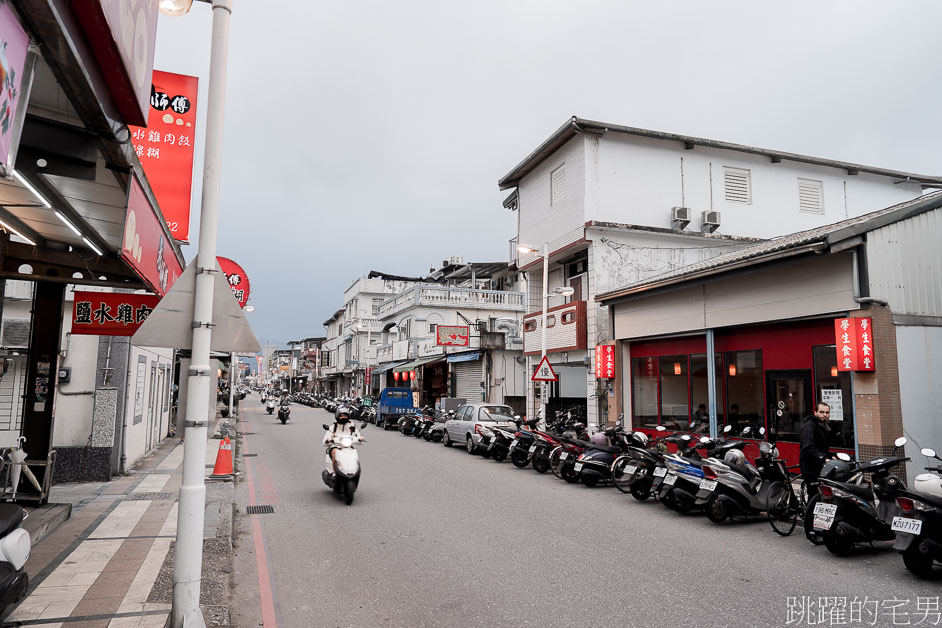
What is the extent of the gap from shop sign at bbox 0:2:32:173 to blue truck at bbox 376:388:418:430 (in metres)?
28.4

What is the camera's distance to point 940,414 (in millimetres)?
11070

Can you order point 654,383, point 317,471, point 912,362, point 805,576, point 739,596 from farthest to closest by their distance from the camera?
point 654,383 < point 317,471 < point 912,362 < point 805,576 < point 739,596

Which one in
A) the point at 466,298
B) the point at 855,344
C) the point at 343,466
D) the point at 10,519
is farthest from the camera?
the point at 466,298

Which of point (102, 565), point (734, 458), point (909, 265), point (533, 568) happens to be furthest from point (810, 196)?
point (102, 565)

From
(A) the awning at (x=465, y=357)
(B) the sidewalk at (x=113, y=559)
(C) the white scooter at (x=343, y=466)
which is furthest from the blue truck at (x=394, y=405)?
(C) the white scooter at (x=343, y=466)

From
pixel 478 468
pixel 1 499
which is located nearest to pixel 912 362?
pixel 478 468

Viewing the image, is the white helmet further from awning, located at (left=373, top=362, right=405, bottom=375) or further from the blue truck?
awning, located at (left=373, top=362, right=405, bottom=375)

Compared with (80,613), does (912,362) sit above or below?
above

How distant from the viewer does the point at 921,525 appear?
20.0 feet

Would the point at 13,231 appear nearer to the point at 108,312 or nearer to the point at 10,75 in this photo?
the point at 108,312

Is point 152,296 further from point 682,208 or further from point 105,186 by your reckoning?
point 682,208

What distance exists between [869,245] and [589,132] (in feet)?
35.5

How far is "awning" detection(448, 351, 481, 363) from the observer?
1174 inches

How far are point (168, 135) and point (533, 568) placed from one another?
300 inches
